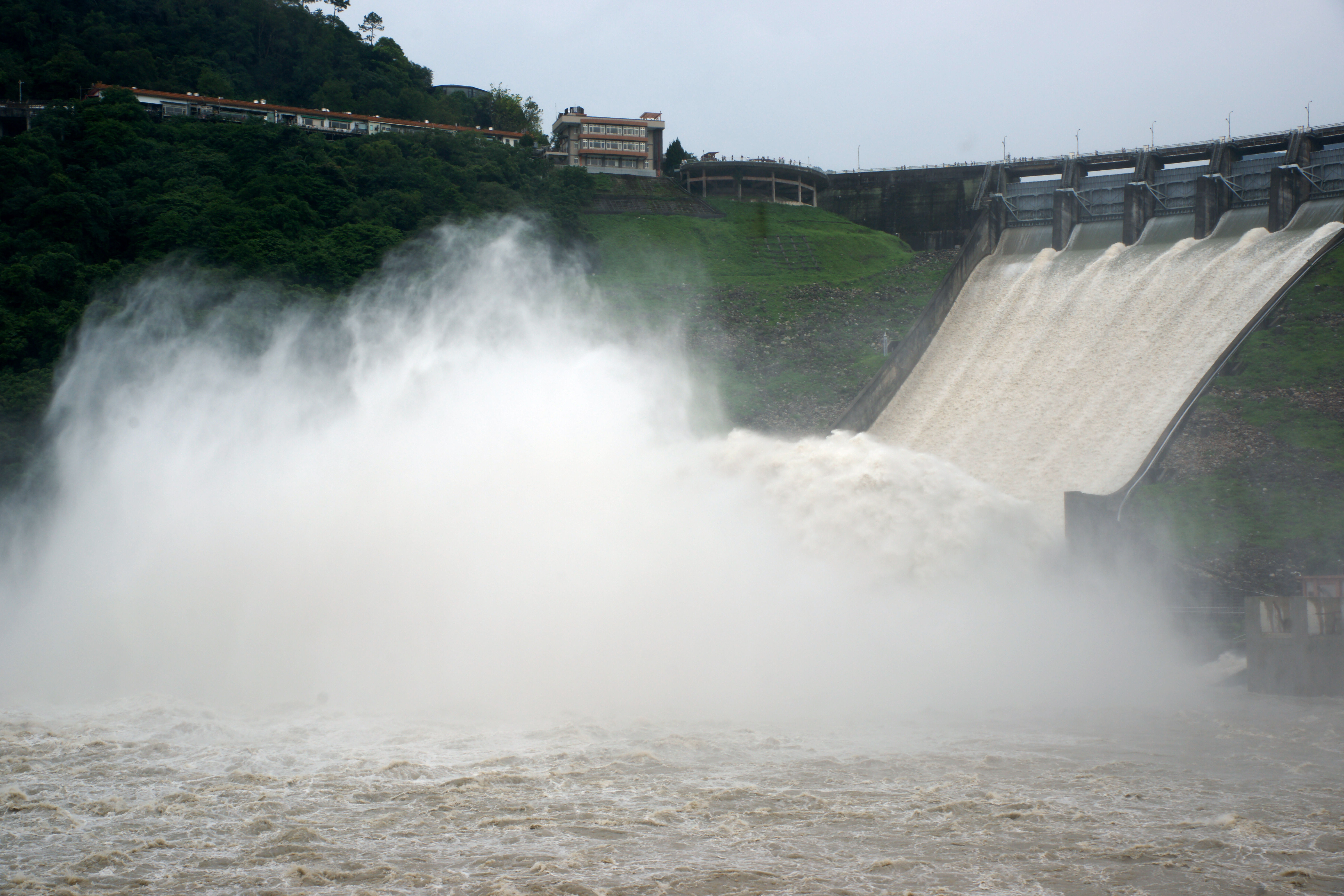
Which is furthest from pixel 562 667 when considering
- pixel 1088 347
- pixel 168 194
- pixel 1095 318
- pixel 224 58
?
pixel 224 58

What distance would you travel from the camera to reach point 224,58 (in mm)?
109688

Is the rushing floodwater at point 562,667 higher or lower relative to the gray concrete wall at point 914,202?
lower

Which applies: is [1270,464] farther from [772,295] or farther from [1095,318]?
[772,295]

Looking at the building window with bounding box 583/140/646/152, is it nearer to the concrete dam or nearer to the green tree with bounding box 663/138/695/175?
the green tree with bounding box 663/138/695/175

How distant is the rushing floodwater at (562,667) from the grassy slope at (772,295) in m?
15.3

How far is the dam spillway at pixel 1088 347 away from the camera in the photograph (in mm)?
36156

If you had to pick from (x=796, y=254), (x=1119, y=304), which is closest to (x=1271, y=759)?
(x=1119, y=304)

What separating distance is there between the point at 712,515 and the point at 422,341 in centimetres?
1157

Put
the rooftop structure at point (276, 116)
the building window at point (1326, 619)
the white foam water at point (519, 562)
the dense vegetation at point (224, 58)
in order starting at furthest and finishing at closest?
the dense vegetation at point (224, 58) < the rooftop structure at point (276, 116) < the building window at point (1326, 619) < the white foam water at point (519, 562)

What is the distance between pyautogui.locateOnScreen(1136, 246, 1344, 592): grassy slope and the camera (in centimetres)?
2844

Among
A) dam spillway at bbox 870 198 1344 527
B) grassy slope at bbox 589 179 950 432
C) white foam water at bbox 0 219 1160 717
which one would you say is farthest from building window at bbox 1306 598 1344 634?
grassy slope at bbox 589 179 950 432

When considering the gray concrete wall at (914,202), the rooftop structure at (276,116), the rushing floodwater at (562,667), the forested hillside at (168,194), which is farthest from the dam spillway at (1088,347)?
the rooftop structure at (276,116)

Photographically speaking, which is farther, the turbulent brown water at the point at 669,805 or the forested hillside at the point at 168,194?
the forested hillside at the point at 168,194

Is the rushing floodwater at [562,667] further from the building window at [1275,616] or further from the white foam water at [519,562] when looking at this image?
the building window at [1275,616]
